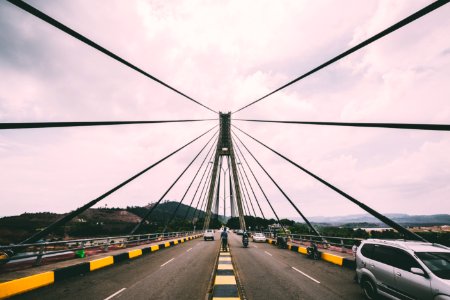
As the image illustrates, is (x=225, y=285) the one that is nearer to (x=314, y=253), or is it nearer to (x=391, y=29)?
(x=391, y=29)

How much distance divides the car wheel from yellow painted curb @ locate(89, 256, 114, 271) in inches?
412

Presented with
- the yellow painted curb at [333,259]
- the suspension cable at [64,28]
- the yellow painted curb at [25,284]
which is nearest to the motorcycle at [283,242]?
the yellow painted curb at [333,259]

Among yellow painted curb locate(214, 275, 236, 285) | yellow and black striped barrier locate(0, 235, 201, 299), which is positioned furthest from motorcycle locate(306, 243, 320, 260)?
yellow and black striped barrier locate(0, 235, 201, 299)

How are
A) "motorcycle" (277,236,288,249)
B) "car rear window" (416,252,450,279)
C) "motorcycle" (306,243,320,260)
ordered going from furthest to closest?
"motorcycle" (277,236,288,249), "motorcycle" (306,243,320,260), "car rear window" (416,252,450,279)

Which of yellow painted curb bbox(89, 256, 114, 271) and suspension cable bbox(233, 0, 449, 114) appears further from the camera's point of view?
yellow painted curb bbox(89, 256, 114, 271)

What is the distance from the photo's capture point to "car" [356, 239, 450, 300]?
5.57 m

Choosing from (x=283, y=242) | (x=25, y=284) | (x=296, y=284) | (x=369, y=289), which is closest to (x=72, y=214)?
(x=25, y=284)

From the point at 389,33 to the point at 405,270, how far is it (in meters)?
5.84

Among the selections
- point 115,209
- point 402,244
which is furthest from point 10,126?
point 115,209

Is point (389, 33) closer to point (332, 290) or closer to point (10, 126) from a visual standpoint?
point (332, 290)

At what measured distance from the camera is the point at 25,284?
307 inches

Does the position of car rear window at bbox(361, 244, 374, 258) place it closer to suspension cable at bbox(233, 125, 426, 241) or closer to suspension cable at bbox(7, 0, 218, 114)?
suspension cable at bbox(233, 125, 426, 241)

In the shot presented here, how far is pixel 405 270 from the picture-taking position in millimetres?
6281

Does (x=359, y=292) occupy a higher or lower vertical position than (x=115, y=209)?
lower
